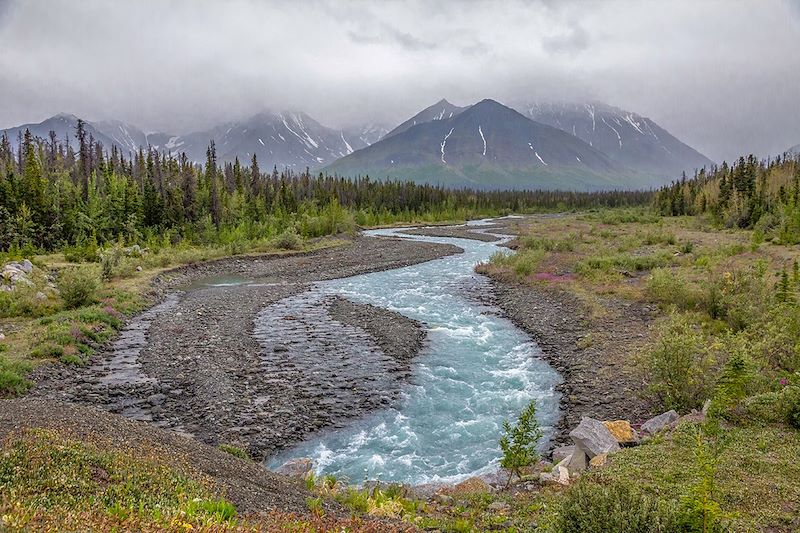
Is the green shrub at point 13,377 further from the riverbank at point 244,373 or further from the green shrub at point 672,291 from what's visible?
the green shrub at point 672,291

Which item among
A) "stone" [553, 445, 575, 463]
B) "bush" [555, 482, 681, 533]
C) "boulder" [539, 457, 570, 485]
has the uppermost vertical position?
"bush" [555, 482, 681, 533]

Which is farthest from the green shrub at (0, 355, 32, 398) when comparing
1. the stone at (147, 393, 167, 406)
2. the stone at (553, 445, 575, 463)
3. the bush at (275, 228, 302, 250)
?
the bush at (275, 228, 302, 250)

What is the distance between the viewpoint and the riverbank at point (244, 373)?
1535cm

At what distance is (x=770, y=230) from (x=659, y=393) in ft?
169

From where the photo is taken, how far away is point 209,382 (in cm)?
1817

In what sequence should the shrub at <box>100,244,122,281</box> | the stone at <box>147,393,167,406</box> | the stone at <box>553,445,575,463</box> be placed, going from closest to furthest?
the stone at <box>553,445,575,463</box>
the stone at <box>147,393,167,406</box>
the shrub at <box>100,244,122,281</box>

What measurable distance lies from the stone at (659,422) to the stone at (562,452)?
206cm

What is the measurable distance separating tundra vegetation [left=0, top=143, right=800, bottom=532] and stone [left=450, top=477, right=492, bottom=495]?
16 centimetres

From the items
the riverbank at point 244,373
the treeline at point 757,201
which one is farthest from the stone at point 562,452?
the treeline at point 757,201

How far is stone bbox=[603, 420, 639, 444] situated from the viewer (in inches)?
480

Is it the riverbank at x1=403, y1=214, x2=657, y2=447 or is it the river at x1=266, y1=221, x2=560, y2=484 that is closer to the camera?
the river at x1=266, y1=221, x2=560, y2=484

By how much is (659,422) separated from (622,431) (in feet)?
3.66

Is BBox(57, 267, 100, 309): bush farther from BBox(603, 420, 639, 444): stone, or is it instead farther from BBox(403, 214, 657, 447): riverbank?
BBox(603, 420, 639, 444): stone

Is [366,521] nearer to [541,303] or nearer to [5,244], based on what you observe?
[541,303]
